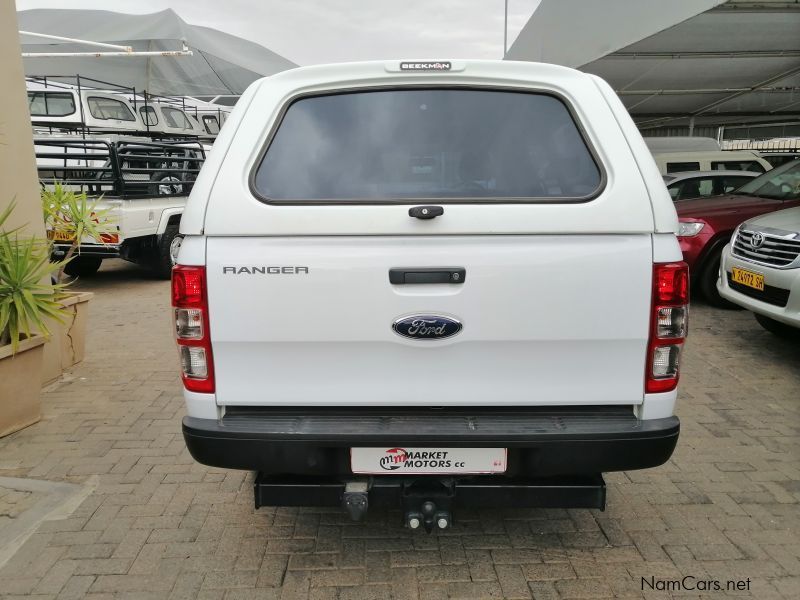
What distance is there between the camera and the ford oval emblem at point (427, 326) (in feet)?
7.34

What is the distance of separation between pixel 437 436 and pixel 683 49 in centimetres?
1040

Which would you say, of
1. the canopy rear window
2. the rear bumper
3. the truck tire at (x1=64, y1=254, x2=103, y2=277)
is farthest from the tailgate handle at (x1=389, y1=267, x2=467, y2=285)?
the canopy rear window

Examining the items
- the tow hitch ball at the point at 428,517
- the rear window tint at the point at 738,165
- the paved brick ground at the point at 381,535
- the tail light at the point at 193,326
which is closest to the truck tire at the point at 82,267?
the paved brick ground at the point at 381,535

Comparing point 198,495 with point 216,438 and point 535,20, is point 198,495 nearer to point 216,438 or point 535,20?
point 216,438

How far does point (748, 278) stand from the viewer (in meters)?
5.49

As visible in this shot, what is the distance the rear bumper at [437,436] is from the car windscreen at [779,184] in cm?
629

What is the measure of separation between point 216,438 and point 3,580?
1229 millimetres

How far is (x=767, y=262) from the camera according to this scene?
5.29m

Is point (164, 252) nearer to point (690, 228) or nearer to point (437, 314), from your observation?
point (690, 228)

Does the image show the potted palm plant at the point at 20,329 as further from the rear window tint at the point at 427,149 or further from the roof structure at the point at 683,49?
the roof structure at the point at 683,49

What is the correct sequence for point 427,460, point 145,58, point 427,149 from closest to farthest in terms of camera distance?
1. point 427,460
2. point 427,149
3. point 145,58

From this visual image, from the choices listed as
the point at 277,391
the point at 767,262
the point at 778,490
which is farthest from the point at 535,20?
the point at 277,391

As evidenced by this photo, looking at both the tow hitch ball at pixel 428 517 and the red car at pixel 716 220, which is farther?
the red car at pixel 716 220

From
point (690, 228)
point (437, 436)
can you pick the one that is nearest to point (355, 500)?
point (437, 436)
